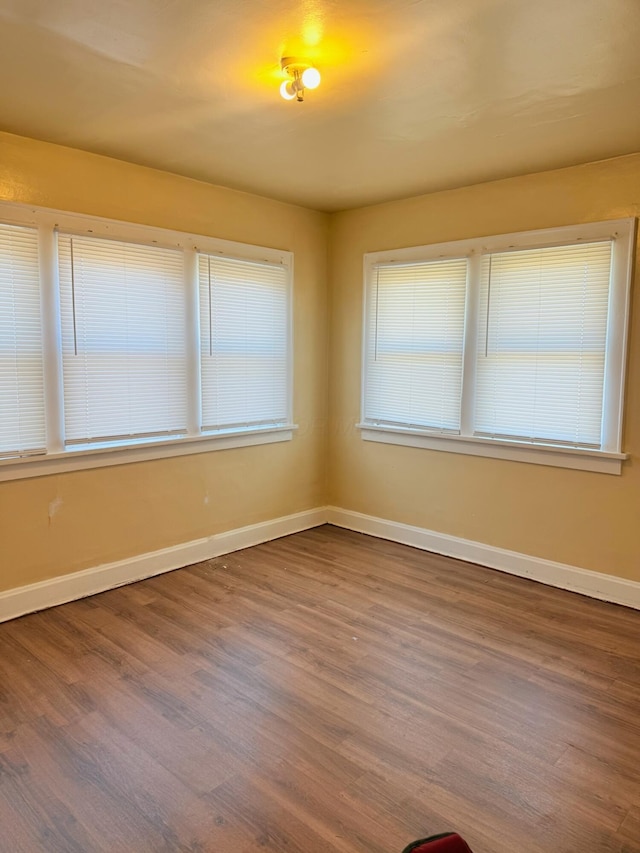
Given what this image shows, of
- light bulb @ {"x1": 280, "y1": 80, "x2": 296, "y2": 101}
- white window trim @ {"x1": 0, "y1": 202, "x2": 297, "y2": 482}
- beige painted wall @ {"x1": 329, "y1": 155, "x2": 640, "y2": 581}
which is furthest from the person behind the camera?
beige painted wall @ {"x1": 329, "y1": 155, "x2": 640, "y2": 581}

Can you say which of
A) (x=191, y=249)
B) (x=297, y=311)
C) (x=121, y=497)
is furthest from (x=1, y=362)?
(x=297, y=311)

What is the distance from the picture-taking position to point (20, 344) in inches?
121

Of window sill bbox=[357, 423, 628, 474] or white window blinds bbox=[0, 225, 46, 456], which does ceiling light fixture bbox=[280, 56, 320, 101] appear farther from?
window sill bbox=[357, 423, 628, 474]

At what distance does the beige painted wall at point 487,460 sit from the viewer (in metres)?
3.37

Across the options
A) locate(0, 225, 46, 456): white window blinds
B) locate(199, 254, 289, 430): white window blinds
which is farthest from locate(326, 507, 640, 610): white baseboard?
locate(0, 225, 46, 456): white window blinds

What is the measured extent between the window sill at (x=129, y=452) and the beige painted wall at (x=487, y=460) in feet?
2.64

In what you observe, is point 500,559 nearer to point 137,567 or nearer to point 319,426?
point 319,426

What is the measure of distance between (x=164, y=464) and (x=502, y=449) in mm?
2295

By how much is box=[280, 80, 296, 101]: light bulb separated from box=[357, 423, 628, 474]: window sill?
8.21ft

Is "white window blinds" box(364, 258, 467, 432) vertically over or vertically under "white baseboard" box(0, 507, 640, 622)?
over

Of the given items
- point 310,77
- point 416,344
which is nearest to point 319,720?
point 310,77

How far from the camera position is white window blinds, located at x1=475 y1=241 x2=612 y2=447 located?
11.3 ft

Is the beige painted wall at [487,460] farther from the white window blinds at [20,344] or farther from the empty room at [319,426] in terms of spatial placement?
the white window blinds at [20,344]

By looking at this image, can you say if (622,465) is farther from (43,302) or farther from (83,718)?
(43,302)
